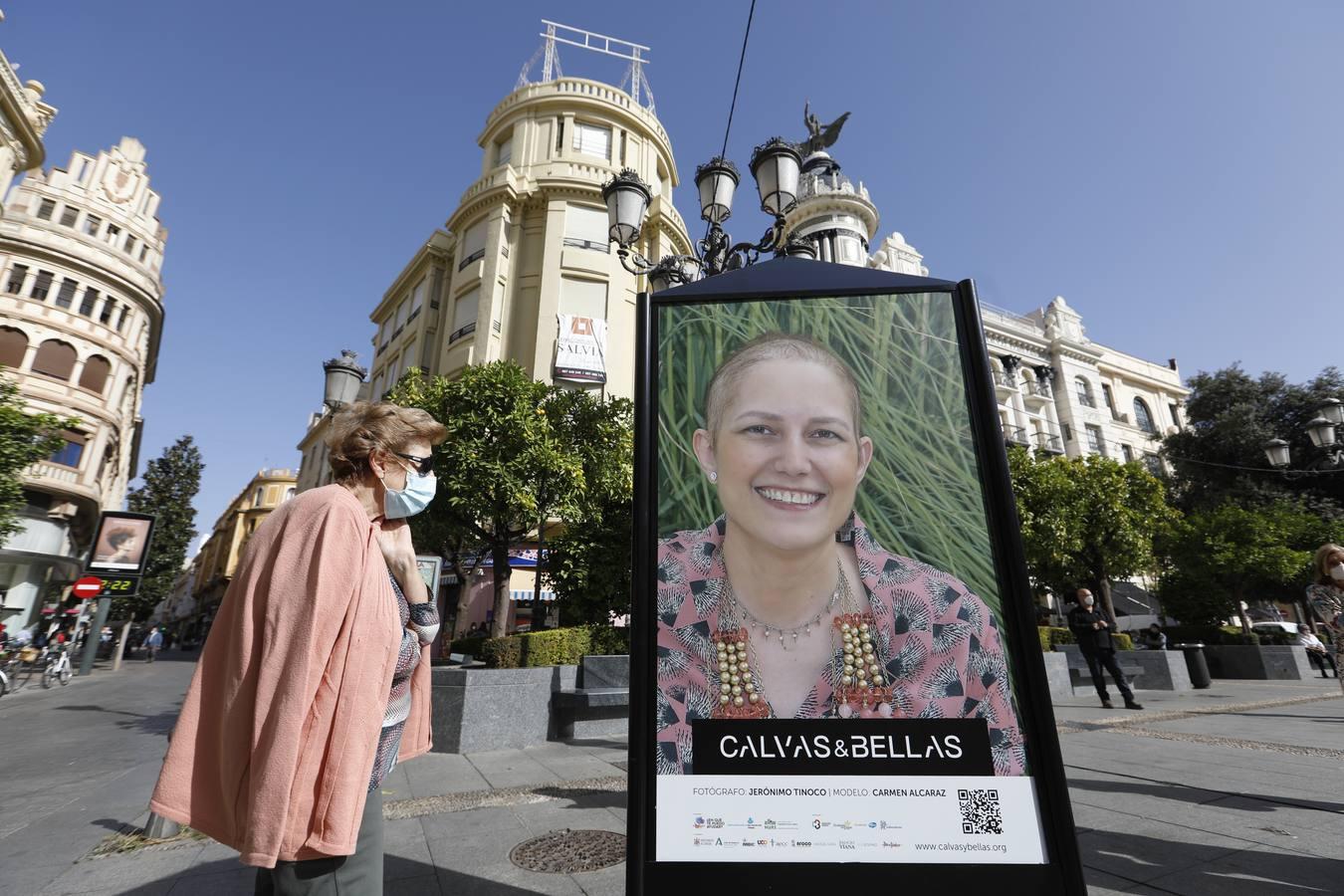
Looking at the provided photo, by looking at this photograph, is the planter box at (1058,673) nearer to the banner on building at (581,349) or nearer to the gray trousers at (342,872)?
the gray trousers at (342,872)

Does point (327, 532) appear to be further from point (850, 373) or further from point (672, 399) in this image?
point (850, 373)

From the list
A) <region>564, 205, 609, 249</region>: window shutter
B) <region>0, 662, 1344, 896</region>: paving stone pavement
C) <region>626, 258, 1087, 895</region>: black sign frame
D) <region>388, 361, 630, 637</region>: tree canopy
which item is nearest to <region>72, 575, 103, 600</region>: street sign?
<region>388, 361, 630, 637</region>: tree canopy

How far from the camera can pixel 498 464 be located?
1159 cm

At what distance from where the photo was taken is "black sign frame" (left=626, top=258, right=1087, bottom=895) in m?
1.72

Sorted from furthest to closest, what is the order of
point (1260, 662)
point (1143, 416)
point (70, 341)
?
point (1143, 416), point (70, 341), point (1260, 662)

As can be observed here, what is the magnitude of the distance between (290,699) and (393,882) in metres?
2.13

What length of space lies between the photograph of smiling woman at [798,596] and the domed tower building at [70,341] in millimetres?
34362

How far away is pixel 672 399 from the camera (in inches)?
90.5

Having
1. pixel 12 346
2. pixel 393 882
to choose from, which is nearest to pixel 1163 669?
pixel 393 882

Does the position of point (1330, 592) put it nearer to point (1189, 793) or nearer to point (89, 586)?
point (1189, 793)

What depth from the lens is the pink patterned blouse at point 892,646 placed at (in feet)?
6.21

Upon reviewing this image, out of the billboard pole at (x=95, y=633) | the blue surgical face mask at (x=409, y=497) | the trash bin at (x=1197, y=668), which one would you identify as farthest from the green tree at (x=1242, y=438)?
the billboard pole at (x=95, y=633)

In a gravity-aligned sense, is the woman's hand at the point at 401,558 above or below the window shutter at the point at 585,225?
below

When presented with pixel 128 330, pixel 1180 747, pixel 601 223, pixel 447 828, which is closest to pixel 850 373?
pixel 447 828
